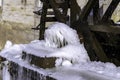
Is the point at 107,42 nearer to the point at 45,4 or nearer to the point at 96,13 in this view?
the point at 96,13

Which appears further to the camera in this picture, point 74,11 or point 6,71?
point 74,11

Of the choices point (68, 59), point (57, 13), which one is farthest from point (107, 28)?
point (57, 13)

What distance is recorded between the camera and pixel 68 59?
550 centimetres

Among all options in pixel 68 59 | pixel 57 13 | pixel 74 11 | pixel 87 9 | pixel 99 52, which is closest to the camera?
pixel 68 59

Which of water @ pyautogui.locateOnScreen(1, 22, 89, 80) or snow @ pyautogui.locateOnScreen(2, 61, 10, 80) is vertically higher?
water @ pyautogui.locateOnScreen(1, 22, 89, 80)

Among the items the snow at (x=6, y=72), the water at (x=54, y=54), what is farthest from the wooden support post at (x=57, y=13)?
the snow at (x=6, y=72)

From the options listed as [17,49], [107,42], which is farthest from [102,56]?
[17,49]

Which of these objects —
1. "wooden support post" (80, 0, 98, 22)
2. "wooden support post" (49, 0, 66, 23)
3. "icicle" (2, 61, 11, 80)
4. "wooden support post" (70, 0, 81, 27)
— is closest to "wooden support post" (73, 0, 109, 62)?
"wooden support post" (80, 0, 98, 22)

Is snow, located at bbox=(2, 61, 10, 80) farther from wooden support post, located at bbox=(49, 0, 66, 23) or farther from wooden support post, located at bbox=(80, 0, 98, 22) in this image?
wooden support post, located at bbox=(80, 0, 98, 22)

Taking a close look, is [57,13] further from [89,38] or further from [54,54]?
[54,54]

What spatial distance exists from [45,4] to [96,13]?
62.9 inches

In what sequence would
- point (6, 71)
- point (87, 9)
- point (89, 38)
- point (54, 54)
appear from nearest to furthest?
1. point (54, 54)
2. point (89, 38)
3. point (87, 9)
4. point (6, 71)

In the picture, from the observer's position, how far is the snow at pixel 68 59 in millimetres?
4863

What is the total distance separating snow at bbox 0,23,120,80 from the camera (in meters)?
4.86
